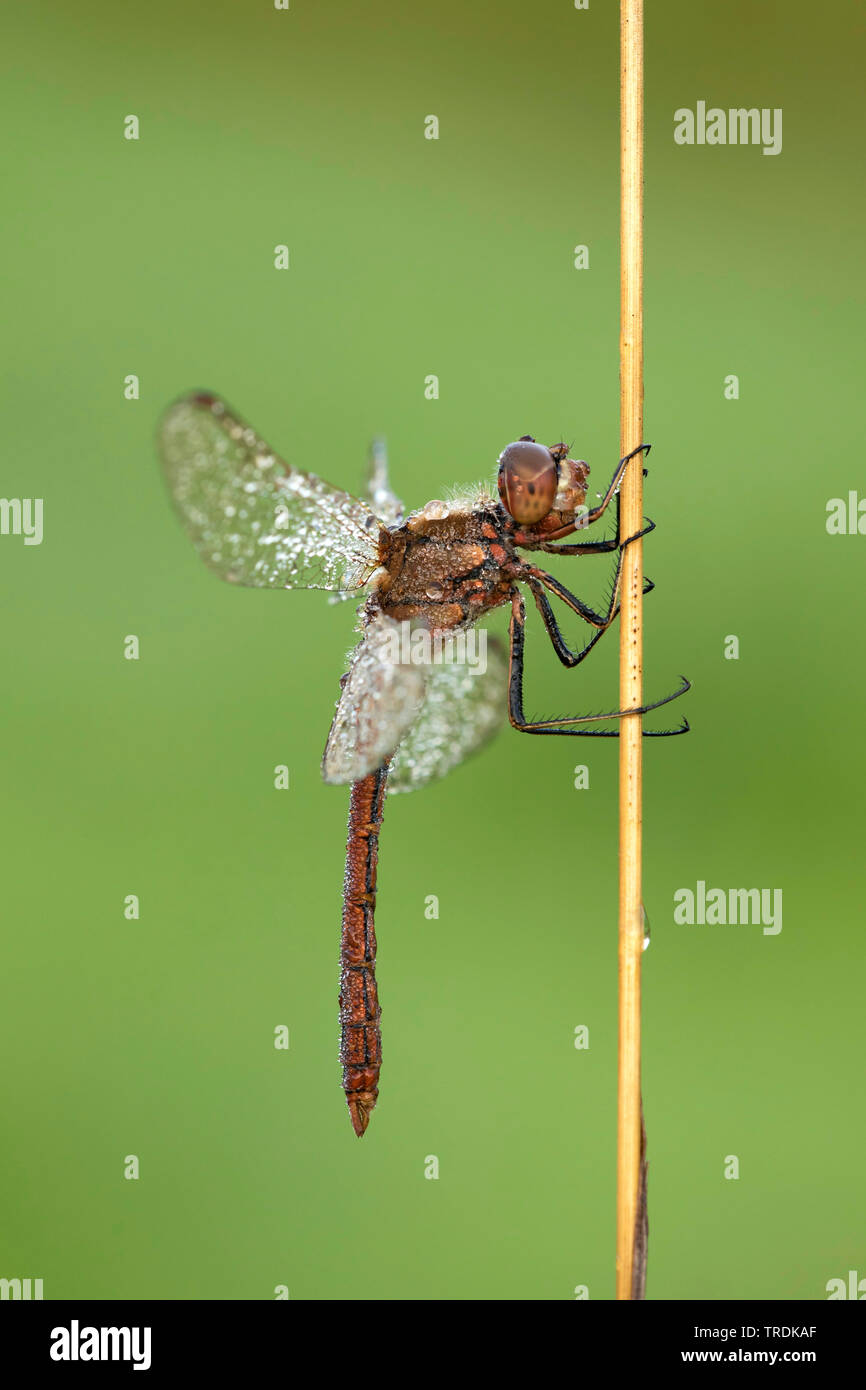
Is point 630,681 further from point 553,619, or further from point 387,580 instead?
point 387,580

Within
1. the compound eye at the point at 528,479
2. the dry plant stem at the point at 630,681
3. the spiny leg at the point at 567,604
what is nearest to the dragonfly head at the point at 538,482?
the compound eye at the point at 528,479

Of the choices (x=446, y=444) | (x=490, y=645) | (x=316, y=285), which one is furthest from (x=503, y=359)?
(x=490, y=645)

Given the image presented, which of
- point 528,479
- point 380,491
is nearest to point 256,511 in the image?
point 380,491

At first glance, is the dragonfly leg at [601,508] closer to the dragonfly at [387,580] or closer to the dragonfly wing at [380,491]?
the dragonfly at [387,580]

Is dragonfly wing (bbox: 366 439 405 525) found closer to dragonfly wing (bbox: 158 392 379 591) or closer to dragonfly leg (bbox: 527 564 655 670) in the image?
dragonfly wing (bbox: 158 392 379 591)

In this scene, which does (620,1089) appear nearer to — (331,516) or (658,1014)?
(331,516)

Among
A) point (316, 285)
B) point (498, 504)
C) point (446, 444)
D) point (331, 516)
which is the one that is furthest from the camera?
point (316, 285)
